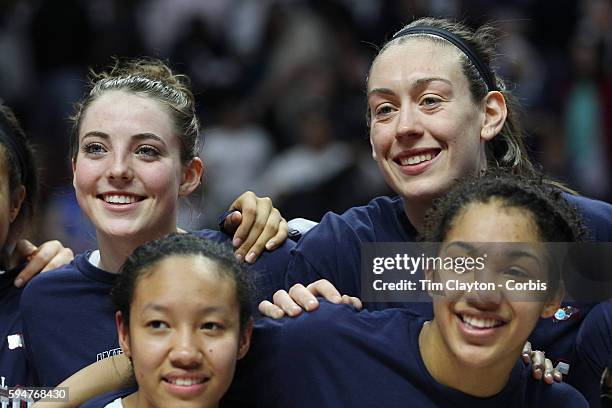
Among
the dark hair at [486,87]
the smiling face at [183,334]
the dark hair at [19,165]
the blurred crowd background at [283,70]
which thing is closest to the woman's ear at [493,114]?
the dark hair at [486,87]

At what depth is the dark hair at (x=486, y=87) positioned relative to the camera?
9.61ft

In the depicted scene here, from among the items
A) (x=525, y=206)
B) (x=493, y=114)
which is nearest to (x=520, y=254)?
(x=525, y=206)

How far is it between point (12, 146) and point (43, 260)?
31 centimetres

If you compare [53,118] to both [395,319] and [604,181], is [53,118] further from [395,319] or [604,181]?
[395,319]

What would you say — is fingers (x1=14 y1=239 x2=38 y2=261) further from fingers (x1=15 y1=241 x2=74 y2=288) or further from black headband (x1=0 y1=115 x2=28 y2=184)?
black headband (x1=0 y1=115 x2=28 y2=184)

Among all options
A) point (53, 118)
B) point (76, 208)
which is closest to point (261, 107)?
point (53, 118)

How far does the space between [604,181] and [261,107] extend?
2096 millimetres

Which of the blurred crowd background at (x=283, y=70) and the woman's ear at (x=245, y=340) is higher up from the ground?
the blurred crowd background at (x=283, y=70)

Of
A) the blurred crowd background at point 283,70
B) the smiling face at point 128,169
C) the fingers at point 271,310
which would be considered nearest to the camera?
the fingers at point 271,310

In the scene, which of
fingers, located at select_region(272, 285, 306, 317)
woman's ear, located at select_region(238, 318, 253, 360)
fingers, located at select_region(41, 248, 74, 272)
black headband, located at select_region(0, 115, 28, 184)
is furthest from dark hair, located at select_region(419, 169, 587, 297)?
black headband, located at select_region(0, 115, 28, 184)

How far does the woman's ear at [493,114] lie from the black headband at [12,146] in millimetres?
1215

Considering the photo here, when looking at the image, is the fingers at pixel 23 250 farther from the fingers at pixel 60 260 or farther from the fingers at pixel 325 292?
the fingers at pixel 325 292

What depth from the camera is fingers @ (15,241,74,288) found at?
2971mm

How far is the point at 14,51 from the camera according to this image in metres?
7.34
